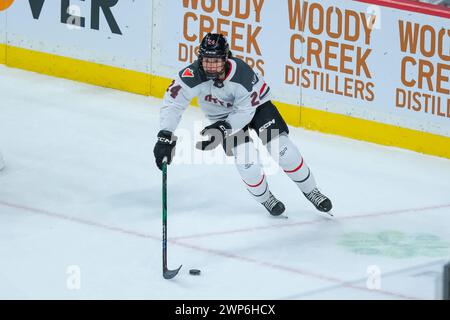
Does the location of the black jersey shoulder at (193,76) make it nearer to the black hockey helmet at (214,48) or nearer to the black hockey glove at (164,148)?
the black hockey helmet at (214,48)

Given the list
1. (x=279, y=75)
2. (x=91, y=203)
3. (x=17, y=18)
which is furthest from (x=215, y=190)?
(x=17, y=18)

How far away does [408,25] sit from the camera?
10234 mm

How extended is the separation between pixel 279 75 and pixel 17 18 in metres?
2.53

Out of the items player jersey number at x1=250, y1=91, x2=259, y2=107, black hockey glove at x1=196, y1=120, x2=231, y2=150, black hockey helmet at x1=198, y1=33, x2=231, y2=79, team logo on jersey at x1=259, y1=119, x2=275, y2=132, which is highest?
black hockey helmet at x1=198, y1=33, x2=231, y2=79

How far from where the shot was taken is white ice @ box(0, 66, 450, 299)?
26.2 ft

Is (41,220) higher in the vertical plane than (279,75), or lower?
lower

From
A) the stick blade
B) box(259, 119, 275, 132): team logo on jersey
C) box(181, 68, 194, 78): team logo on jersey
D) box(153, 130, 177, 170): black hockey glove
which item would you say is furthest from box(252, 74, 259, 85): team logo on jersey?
the stick blade

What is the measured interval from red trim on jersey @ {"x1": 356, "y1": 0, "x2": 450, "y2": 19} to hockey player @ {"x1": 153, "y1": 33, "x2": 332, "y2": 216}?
175 centimetres

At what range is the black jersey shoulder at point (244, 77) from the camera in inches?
339

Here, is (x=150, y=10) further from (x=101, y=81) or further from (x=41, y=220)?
(x=41, y=220)

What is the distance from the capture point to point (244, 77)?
862 centimetres

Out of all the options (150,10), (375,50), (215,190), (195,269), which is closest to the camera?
(195,269)

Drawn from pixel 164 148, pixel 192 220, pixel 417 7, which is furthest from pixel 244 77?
pixel 417 7

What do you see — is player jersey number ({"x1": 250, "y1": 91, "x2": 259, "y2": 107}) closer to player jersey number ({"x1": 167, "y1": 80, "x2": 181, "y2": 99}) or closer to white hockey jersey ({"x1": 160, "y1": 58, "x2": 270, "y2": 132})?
white hockey jersey ({"x1": 160, "y1": 58, "x2": 270, "y2": 132})
